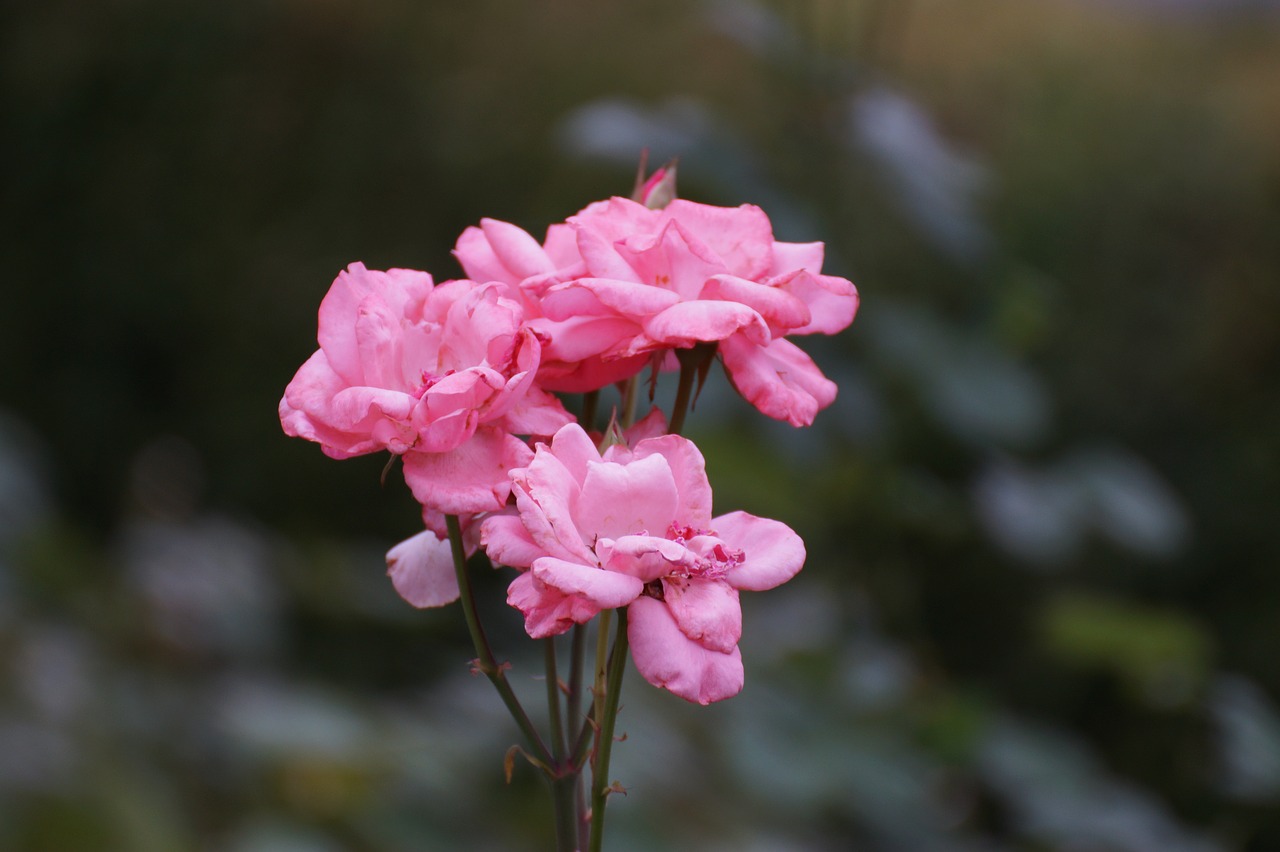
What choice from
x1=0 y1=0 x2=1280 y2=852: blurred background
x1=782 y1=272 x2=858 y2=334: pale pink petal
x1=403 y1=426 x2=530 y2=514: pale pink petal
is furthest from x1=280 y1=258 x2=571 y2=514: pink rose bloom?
x1=0 y1=0 x2=1280 y2=852: blurred background

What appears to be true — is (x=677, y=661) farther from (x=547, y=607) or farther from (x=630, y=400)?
(x=630, y=400)

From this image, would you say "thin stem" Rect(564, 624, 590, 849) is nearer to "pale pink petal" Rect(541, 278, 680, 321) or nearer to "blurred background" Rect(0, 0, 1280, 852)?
"pale pink petal" Rect(541, 278, 680, 321)

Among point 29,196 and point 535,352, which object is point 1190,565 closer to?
point 535,352

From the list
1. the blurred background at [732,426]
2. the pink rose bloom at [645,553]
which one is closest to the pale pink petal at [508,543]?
the pink rose bloom at [645,553]

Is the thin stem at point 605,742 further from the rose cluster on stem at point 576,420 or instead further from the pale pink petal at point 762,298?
the pale pink petal at point 762,298

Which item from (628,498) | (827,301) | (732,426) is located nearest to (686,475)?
(628,498)
